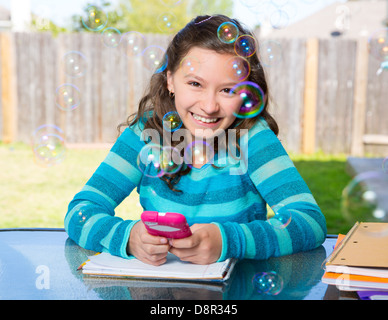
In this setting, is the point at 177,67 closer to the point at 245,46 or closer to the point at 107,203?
the point at 245,46

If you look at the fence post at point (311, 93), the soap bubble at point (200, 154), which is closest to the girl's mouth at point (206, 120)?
the soap bubble at point (200, 154)

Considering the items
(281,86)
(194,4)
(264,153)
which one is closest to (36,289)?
(264,153)

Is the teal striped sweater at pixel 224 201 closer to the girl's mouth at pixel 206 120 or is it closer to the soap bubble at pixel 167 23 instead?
the girl's mouth at pixel 206 120

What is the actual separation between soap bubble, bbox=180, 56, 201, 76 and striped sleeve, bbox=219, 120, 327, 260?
10.3 inches

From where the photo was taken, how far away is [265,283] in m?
0.94

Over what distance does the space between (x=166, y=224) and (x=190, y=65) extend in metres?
0.55

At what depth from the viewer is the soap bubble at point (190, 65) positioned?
1362 millimetres

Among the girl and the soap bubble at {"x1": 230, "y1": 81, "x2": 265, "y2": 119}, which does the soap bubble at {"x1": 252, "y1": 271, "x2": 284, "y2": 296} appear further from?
the soap bubble at {"x1": 230, "y1": 81, "x2": 265, "y2": 119}

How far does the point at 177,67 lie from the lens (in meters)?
1.50

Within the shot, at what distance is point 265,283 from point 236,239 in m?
0.17

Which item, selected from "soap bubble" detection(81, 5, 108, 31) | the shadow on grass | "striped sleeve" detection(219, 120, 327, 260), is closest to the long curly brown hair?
"striped sleeve" detection(219, 120, 327, 260)

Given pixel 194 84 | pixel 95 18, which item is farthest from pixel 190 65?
pixel 95 18

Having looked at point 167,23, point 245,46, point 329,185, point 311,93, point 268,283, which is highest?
point 167,23
